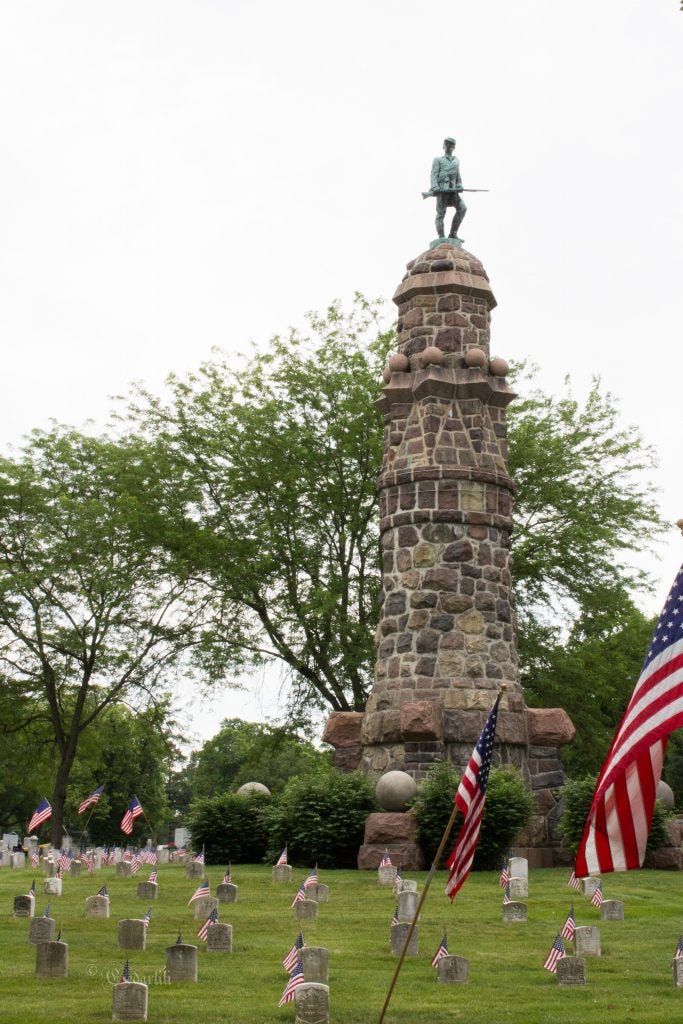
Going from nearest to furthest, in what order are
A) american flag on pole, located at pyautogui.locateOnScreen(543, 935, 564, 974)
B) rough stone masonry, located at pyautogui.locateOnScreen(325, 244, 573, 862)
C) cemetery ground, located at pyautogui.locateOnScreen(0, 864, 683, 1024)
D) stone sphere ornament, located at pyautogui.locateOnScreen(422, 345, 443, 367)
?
cemetery ground, located at pyautogui.locateOnScreen(0, 864, 683, 1024)
american flag on pole, located at pyautogui.locateOnScreen(543, 935, 564, 974)
rough stone masonry, located at pyautogui.locateOnScreen(325, 244, 573, 862)
stone sphere ornament, located at pyautogui.locateOnScreen(422, 345, 443, 367)

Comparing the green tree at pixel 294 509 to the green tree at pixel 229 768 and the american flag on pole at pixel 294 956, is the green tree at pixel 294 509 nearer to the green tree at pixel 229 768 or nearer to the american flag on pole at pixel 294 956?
the american flag on pole at pixel 294 956

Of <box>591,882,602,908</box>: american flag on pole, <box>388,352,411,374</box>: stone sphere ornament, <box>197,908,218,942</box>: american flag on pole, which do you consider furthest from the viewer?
<box>388,352,411,374</box>: stone sphere ornament

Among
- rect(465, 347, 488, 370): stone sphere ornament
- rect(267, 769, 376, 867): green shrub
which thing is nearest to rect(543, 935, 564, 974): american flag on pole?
rect(267, 769, 376, 867): green shrub

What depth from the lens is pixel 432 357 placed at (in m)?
26.5

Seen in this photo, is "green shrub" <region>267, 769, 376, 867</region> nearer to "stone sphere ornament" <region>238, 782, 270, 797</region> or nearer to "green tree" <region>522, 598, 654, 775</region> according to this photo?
"stone sphere ornament" <region>238, 782, 270, 797</region>

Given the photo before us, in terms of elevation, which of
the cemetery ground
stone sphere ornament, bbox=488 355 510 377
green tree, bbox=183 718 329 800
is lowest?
the cemetery ground

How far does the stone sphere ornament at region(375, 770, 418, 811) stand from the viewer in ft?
76.8

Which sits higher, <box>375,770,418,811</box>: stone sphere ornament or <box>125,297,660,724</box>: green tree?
<box>125,297,660,724</box>: green tree

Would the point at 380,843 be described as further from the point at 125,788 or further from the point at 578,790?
the point at 125,788

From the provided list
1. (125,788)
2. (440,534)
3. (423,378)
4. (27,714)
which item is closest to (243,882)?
(440,534)

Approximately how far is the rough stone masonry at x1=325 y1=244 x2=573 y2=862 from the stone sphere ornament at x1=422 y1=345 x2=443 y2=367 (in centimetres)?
3

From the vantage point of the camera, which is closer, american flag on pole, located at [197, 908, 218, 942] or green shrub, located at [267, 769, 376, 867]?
american flag on pole, located at [197, 908, 218, 942]

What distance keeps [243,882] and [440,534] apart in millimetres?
7801

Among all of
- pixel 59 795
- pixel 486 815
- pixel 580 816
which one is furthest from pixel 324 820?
pixel 59 795
